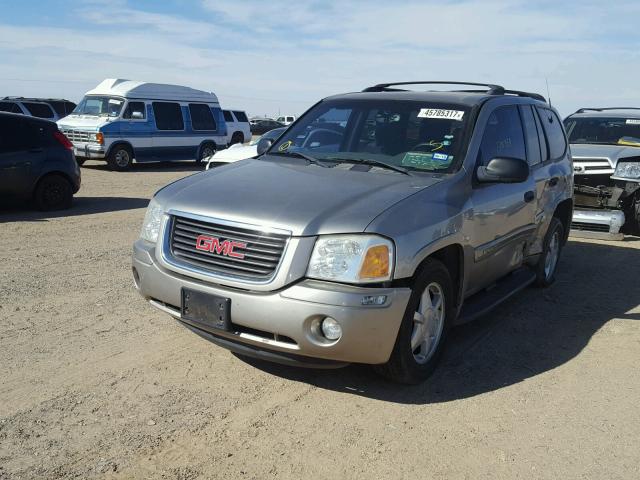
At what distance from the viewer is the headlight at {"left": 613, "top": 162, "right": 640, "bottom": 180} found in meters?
8.77

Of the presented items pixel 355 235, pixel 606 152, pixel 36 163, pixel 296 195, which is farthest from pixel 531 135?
pixel 36 163

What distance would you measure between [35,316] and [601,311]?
15.7ft

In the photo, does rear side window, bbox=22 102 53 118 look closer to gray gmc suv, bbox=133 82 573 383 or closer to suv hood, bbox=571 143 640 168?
suv hood, bbox=571 143 640 168

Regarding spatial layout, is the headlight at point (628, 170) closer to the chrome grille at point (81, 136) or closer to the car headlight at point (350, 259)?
the car headlight at point (350, 259)

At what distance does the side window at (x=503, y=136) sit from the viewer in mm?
4875

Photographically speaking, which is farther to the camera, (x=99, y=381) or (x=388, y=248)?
(x=99, y=381)

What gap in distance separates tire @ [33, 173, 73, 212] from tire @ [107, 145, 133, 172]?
7.52 m

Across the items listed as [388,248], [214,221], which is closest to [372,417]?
[388,248]

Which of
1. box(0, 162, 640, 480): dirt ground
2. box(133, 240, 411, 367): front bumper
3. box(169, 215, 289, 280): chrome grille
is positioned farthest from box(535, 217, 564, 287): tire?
box(169, 215, 289, 280): chrome grille

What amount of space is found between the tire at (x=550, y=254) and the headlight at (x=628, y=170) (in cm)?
258

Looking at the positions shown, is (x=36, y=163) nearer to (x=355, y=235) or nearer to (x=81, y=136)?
(x=355, y=235)

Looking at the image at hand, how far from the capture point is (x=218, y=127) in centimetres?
2095

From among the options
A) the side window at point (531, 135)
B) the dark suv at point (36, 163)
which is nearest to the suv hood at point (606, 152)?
the side window at point (531, 135)

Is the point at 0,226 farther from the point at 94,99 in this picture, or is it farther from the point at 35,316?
the point at 94,99
